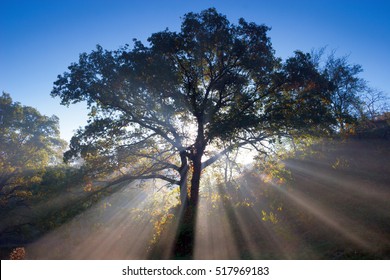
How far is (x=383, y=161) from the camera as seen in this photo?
15.0 metres

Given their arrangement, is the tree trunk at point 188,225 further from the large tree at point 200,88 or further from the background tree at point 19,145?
the background tree at point 19,145

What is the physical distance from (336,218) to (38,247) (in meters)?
27.7

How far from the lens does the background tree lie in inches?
902

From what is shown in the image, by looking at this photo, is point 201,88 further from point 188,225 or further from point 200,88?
point 188,225

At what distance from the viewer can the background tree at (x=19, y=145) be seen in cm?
2292

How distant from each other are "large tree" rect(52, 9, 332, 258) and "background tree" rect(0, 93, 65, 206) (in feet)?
46.0

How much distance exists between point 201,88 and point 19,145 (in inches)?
953

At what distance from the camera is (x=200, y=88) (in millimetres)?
14016

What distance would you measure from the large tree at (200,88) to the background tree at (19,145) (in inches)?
552

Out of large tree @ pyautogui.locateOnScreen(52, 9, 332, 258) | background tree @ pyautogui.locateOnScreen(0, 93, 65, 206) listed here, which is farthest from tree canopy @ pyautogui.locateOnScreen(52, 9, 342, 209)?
background tree @ pyautogui.locateOnScreen(0, 93, 65, 206)

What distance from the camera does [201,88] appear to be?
1402 centimetres

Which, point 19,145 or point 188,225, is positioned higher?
point 19,145

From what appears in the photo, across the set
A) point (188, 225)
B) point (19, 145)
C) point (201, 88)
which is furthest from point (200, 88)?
point (19, 145)

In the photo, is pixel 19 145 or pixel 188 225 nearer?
pixel 188 225
